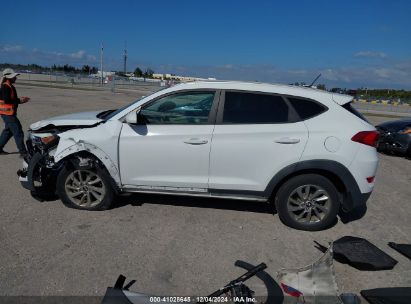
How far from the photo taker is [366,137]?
430 centimetres

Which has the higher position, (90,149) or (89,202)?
(90,149)

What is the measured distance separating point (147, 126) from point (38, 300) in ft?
7.33

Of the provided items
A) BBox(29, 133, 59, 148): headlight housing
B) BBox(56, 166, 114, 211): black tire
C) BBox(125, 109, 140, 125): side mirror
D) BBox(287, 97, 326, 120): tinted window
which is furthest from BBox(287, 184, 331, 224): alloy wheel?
BBox(29, 133, 59, 148): headlight housing

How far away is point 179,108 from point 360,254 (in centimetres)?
268

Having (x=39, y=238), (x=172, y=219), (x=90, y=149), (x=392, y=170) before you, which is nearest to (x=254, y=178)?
(x=172, y=219)

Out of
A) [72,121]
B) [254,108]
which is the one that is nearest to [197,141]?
[254,108]

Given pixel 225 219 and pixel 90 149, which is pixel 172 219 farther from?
pixel 90 149

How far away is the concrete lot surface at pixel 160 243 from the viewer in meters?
3.33

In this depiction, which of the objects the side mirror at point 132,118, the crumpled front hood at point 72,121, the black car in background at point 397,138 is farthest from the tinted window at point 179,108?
the black car in background at point 397,138

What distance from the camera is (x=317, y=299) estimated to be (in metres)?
3.01

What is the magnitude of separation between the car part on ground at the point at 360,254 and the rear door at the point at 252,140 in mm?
1068

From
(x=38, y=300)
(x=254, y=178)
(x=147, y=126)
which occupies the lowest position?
(x=38, y=300)

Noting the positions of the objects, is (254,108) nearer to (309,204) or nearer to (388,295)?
(309,204)

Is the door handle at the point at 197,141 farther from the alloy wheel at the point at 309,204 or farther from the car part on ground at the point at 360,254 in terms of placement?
the car part on ground at the point at 360,254
